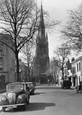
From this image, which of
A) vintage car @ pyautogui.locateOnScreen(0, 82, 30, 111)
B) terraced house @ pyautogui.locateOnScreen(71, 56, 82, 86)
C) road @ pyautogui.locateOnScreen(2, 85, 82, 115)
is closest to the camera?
road @ pyautogui.locateOnScreen(2, 85, 82, 115)

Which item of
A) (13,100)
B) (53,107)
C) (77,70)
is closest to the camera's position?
(13,100)

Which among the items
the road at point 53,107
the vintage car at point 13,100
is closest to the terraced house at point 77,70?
the road at point 53,107

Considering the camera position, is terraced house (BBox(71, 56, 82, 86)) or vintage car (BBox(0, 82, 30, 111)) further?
terraced house (BBox(71, 56, 82, 86))

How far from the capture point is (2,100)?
15.0 metres

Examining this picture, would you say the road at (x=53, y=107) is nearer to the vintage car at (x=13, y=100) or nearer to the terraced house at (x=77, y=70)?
the vintage car at (x=13, y=100)

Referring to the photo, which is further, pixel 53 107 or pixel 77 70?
pixel 77 70

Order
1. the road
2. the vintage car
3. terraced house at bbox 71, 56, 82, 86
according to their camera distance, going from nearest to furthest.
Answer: the road < the vintage car < terraced house at bbox 71, 56, 82, 86

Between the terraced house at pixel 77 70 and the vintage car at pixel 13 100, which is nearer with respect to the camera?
the vintage car at pixel 13 100

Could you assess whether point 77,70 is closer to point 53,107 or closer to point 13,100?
point 53,107

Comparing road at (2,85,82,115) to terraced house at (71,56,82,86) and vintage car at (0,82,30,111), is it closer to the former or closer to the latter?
vintage car at (0,82,30,111)

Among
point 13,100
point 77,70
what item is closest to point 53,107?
point 13,100

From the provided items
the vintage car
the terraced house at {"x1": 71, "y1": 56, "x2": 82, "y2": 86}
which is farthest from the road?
the terraced house at {"x1": 71, "y1": 56, "x2": 82, "y2": 86}

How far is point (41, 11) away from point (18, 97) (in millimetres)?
27236

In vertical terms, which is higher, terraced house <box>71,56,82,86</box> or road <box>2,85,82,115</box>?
terraced house <box>71,56,82,86</box>
